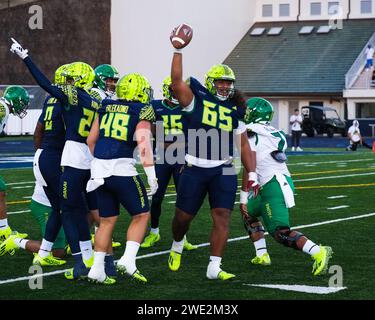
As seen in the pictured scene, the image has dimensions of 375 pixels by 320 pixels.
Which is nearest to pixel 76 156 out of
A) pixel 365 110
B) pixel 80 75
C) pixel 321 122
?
pixel 80 75

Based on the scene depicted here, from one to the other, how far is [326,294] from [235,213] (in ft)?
19.5

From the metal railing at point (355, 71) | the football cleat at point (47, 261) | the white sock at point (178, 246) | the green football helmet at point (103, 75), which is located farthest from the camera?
the metal railing at point (355, 71)

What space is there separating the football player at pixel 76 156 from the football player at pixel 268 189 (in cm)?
148

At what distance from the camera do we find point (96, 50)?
1966 inches

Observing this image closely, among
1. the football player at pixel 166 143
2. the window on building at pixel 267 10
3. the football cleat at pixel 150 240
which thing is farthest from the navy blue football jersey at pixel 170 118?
the window on building at pixel 267 10

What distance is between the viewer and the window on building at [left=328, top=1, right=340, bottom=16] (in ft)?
185

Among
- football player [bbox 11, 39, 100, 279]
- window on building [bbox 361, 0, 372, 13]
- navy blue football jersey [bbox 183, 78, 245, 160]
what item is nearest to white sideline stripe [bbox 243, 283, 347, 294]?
navy blue football jersey [bbox 183, 78, 245, 160]

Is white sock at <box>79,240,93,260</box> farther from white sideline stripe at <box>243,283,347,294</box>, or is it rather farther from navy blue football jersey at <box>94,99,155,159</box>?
white sideline stripe at <box>243,283,347,294</box>

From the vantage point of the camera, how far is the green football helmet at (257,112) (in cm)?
909

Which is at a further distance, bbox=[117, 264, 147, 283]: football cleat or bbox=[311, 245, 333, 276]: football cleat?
bbox=[311, 245, 333, 276]: football cleat

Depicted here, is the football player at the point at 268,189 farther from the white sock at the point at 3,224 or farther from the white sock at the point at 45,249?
the white sock at the point at 3,224

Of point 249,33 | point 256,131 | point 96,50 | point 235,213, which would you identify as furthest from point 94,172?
point 249,33

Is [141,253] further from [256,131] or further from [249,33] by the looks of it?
[249,33]
